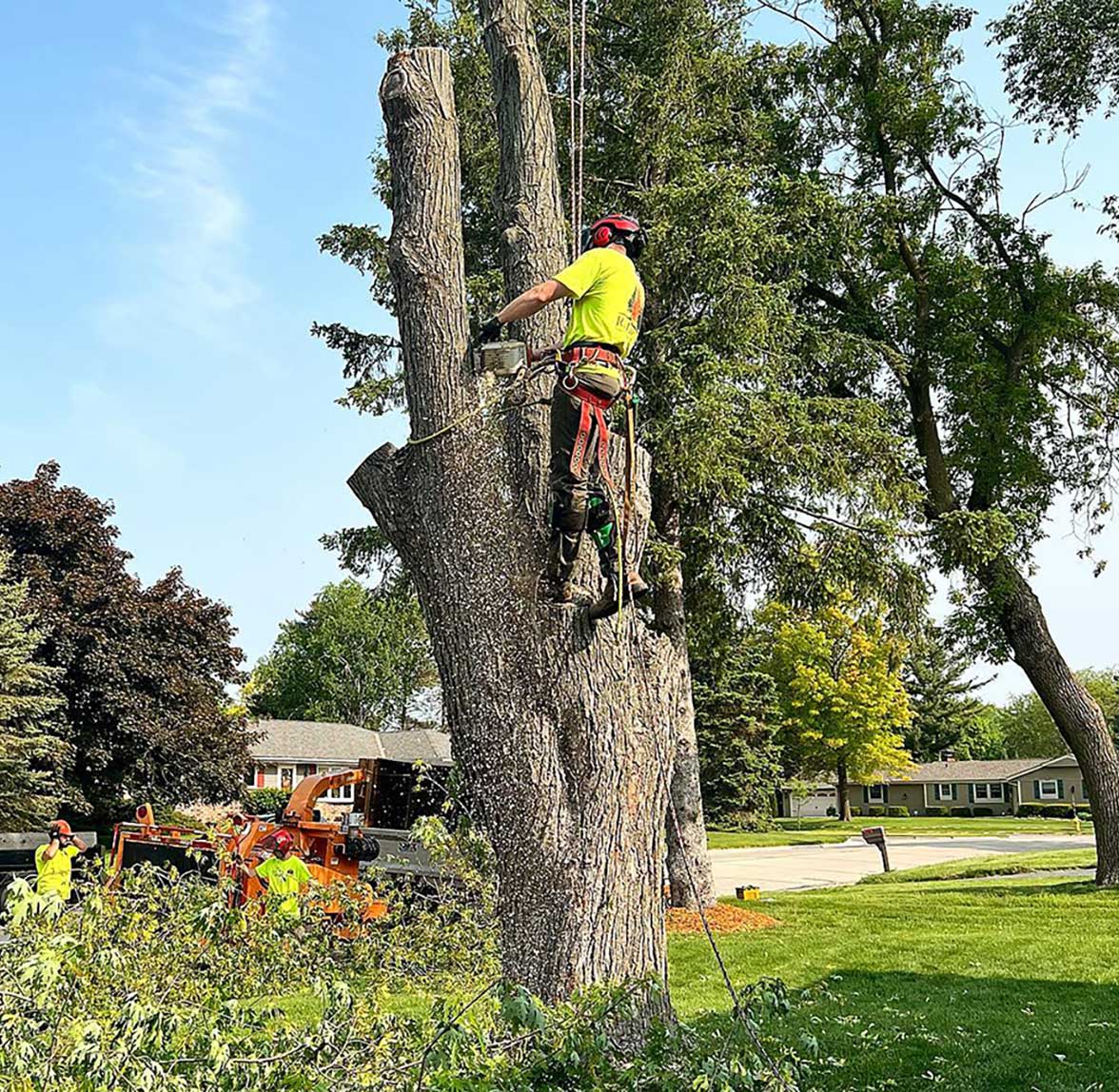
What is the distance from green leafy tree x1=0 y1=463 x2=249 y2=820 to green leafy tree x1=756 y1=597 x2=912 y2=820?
23238 millimetres

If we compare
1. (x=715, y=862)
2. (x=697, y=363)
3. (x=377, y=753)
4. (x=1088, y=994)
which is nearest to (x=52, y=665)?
(x=715, y=862)

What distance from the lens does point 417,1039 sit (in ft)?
11.6

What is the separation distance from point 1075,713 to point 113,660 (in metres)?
19.0

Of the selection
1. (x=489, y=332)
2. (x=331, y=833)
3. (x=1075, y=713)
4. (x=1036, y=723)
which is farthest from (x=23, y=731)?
(x=1036, y=723)

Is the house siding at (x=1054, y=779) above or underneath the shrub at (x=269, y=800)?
underneath

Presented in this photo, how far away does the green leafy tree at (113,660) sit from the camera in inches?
973

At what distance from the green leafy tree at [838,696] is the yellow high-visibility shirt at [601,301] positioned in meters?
38.9

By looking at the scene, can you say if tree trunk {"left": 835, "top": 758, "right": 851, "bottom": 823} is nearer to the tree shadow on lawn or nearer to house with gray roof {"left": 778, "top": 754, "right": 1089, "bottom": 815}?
house with gray roof {"left": 778, "top": 754, "right": 1089, "bottom": 815}

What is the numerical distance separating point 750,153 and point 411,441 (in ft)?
40.2

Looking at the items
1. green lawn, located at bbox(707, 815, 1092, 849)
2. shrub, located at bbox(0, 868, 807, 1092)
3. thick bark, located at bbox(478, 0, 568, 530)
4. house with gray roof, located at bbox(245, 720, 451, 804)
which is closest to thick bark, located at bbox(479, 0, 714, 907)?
thick bark, located at bbox(478, 0, 568, 530)

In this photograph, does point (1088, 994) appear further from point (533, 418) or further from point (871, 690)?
point (871, 690)

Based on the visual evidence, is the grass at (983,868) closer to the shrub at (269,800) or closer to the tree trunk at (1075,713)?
the tree trunk at (1075,713)

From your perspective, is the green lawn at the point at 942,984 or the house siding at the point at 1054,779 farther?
the house siding at the point at 1054,779

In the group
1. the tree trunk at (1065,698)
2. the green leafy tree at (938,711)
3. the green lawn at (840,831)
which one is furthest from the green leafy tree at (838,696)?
the tree trunk at (1065,698)
